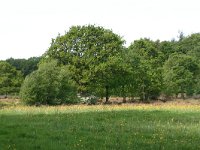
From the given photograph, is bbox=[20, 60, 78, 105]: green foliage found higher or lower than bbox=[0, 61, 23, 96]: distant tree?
lower

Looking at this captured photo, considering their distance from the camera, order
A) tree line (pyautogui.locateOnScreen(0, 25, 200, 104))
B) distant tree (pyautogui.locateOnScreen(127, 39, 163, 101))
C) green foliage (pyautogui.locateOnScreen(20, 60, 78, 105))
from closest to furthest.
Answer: green foliage (pyautogui.locateOnScreen(20, 60, 78, 105)) → tree line (pyautogui.locateOnScreen(0, 25, 200, 104)) → distant tree (pyautogui.locateOnScreen(127, 39, 163, 101))

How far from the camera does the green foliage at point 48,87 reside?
49688 millimetres

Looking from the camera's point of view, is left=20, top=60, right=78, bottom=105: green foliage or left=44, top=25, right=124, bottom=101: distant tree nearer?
left=20, top=60, right=78, bottom=105: green foliage

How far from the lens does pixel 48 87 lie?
50969mm

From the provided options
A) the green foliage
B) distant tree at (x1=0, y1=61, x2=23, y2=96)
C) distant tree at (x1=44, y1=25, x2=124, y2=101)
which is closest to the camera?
the green foliage

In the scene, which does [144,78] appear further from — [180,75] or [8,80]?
[8,80]

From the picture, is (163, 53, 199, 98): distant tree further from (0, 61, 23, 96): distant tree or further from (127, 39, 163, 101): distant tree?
(0, 61, 23, 96): distant tree

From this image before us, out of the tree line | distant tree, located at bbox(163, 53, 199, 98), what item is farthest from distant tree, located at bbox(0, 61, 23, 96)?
distant tree, located at bbox(163, 53, 199, 98)

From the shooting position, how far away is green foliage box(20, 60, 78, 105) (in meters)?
49.7

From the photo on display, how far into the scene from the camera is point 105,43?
6669 centimetres

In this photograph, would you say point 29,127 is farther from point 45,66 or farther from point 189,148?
point 45,66

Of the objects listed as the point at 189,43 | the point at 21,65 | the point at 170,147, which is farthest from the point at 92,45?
the point at 21,65

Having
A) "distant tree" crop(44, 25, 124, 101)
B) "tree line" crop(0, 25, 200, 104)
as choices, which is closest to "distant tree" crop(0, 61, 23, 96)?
"tree line" crop(0, 25, 200, 104)

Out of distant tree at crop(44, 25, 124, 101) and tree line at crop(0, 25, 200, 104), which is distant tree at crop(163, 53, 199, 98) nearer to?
tree line at crop(0, 25, 200, 104)
